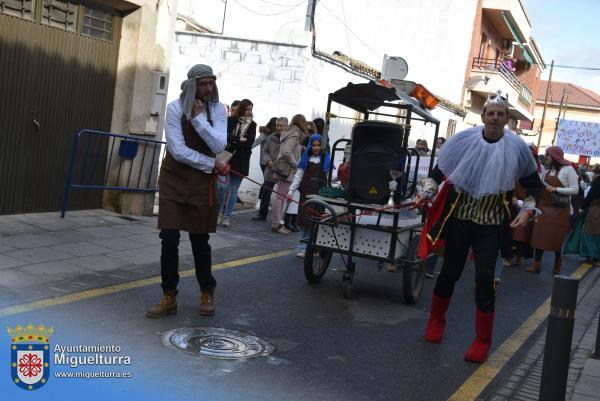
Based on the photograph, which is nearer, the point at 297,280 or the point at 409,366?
the point at 409,366

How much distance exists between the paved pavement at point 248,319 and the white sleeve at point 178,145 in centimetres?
121

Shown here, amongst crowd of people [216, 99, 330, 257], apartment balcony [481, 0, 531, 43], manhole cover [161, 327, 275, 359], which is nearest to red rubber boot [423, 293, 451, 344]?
manhole cover [161, 327, 275, 359]

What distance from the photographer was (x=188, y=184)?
579 cm

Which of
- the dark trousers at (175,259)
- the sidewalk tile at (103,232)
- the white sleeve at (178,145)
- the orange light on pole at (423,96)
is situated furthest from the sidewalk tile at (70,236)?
the orange light on pole at (423,96)

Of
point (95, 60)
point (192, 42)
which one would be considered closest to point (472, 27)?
point (192, 42)

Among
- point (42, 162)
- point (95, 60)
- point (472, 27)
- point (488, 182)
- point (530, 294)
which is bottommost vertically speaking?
point (530, 294)

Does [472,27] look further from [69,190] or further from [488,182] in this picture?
[488,182]

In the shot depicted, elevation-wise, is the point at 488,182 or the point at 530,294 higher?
the point at 488,182

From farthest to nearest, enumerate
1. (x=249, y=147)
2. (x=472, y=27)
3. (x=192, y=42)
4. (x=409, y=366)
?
(x=472, y=27) → (x=192, y=42) → (x=249, y=147) → (x=409, y=366)

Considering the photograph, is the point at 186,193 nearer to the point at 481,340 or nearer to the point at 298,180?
the point at 481,340

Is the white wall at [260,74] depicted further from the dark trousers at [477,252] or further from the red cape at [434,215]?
the dark trousers at [477,252]

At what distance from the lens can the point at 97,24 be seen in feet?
33.8

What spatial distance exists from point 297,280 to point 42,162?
3792 millimetres

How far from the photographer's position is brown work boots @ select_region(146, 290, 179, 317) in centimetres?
583
